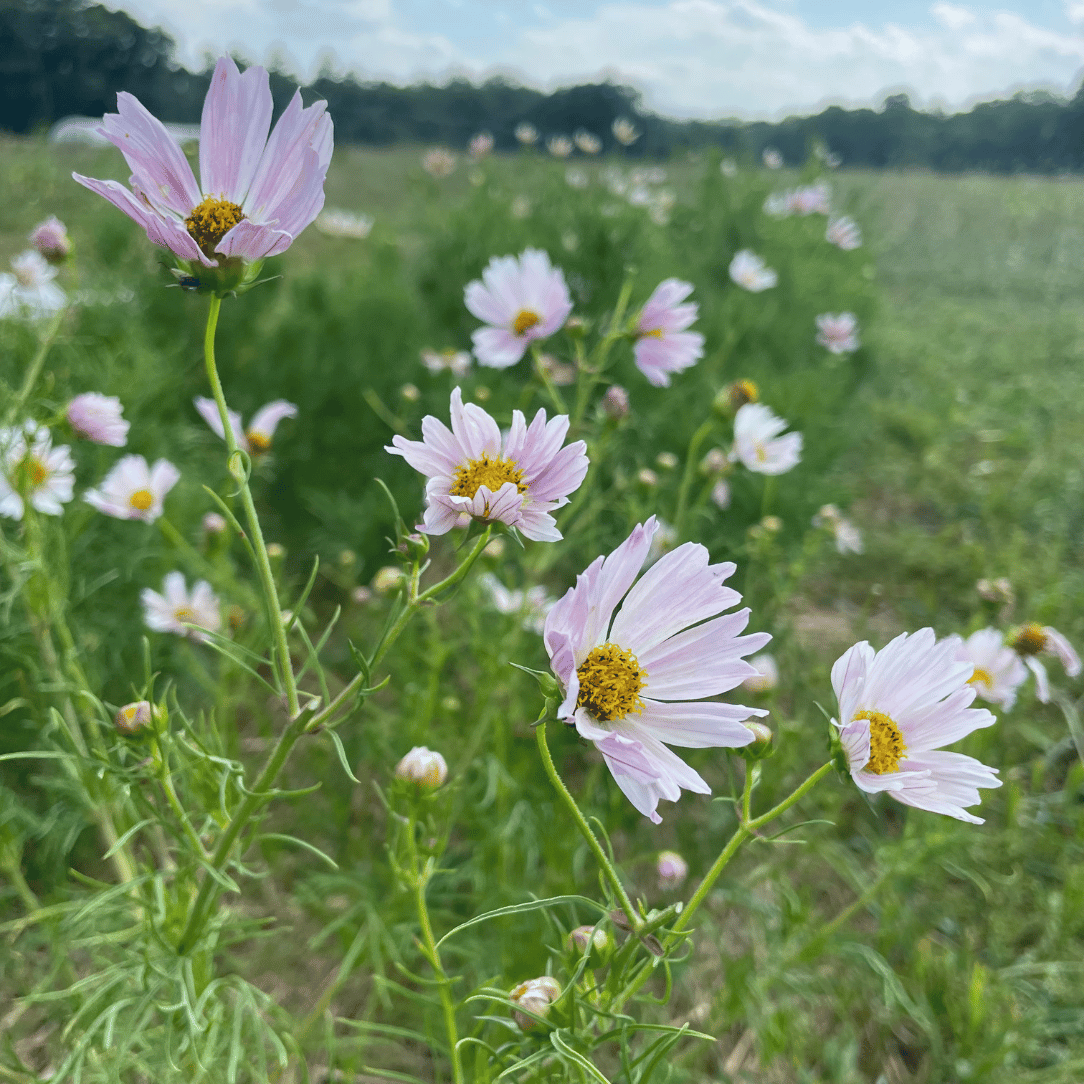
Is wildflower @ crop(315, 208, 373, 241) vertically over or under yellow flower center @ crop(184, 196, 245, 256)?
under

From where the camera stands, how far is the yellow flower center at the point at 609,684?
45cm

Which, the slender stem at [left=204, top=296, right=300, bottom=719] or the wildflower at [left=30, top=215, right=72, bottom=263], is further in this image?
the wildflower at [left=30, top=215, right=72, bottom=263]

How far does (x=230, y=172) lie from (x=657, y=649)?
0.40m

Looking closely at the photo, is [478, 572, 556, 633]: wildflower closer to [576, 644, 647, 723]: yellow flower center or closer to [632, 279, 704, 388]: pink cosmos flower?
[632, 279, 704, 388]: pink cosmos flower

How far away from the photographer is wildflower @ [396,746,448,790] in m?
0.55

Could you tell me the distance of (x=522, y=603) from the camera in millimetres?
969

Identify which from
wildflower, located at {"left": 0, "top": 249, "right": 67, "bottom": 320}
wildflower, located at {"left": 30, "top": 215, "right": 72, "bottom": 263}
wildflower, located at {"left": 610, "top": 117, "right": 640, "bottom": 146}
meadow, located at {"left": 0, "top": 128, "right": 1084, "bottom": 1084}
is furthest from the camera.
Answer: wildflower, located at {"left": 610, "top": 117, "right": 640, "bottom": 146}

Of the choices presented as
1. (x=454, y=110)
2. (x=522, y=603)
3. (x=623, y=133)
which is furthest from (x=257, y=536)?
(x=454, y=110)

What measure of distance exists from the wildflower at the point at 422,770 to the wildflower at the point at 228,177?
34 centimetres

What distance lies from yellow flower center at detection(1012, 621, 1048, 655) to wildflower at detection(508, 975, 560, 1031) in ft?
2.47

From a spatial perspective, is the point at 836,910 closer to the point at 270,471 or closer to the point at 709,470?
the point at 709,470

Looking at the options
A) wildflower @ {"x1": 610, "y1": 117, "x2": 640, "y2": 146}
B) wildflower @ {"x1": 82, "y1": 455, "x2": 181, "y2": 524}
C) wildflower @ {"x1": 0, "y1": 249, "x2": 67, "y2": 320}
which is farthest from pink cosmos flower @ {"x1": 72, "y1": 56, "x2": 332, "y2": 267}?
wildflower @ {"x1": 610, "y1": 117, "x2": 640, "y2": 146}

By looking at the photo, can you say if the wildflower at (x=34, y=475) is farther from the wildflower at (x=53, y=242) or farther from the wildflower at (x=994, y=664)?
the wildflower at (x=994, y=664)

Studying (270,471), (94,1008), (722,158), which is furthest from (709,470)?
(722,158)
